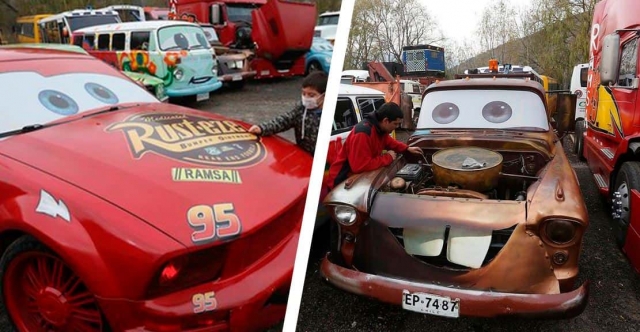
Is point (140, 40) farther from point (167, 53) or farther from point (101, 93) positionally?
point (101, 93)

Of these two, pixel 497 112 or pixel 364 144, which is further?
pixel 497 112

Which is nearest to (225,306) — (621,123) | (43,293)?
(43,293)

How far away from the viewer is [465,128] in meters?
2.74

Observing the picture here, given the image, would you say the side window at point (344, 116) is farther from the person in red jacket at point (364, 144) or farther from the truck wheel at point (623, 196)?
the truck wheel at point (623, 196)

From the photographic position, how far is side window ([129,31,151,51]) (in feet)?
20.1

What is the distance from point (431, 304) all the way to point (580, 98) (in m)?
6.63

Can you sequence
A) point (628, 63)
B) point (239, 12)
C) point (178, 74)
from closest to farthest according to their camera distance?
point (628, 63) → point (178, 74) → point (239, 12)

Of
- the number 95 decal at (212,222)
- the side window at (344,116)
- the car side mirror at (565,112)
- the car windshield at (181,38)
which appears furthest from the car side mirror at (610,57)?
the car windshield at (181,38)

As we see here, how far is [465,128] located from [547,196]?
1003mm

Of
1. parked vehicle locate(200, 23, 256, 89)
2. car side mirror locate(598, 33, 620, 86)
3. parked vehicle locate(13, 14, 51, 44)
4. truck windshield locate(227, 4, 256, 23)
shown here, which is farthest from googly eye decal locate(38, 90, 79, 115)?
parked vehicle locate(13, 14, 51, 44)

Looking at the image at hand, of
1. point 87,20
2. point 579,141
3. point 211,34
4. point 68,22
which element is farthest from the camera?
point 87,20

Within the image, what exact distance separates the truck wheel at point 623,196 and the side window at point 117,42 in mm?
5748

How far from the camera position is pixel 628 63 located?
3037 mm

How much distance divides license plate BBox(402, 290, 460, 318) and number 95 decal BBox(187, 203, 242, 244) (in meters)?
0.67
